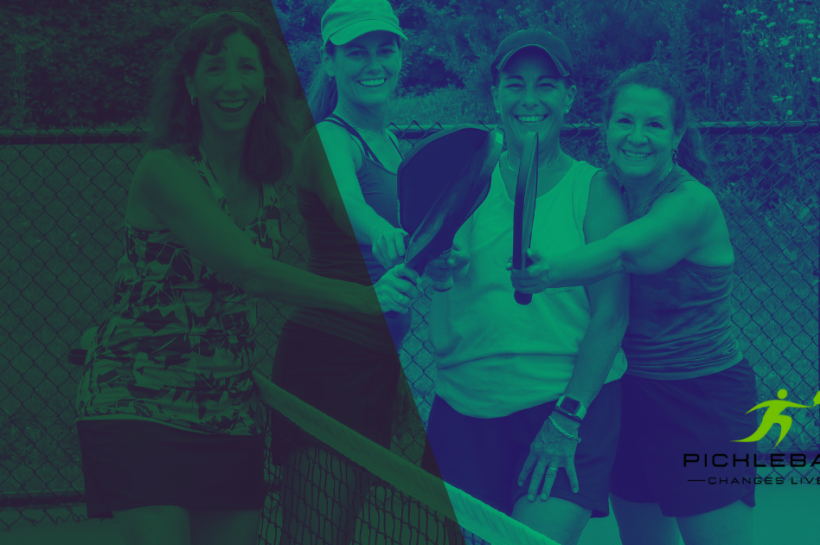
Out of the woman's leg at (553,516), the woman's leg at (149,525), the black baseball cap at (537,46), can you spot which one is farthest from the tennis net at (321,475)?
the black baseball cap at (537,46)

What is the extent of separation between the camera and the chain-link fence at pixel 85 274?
130 inches

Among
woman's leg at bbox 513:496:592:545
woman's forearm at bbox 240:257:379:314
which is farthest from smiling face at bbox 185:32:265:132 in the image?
woman's leg at bbox 513:496:592:545

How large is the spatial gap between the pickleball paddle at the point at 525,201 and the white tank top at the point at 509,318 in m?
0.06

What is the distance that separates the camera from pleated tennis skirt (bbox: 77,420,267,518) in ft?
4.72

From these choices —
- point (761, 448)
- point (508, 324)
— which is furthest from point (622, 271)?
point (761, 448)

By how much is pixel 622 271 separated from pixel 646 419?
39 cm

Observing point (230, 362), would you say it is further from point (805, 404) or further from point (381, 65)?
point (805, 404)

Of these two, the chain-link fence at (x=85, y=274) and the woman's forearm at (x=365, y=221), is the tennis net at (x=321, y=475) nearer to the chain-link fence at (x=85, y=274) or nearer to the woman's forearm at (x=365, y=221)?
the woman's forearm at (x=365, y=221)

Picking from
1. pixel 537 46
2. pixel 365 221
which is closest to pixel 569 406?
pixel 365 221

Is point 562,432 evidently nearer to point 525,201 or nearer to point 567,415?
point 567,415

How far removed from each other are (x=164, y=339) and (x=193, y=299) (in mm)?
88

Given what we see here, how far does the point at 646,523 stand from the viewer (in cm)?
200

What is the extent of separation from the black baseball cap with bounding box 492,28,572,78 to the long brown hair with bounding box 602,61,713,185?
0.12 meters

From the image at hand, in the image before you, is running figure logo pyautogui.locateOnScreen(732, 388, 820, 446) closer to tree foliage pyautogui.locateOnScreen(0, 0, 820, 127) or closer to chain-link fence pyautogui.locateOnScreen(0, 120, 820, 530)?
chain-link fence pyautogui.locateOnScreen(0, 120, 820, 530)
